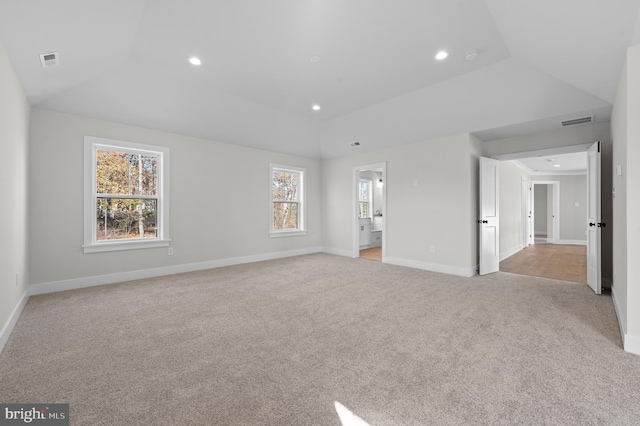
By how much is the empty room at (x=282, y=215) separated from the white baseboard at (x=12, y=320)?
4 centimetres

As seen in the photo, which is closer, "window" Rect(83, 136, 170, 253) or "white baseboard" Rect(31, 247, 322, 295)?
"white baseboard" Rect(31, 247, 322, 295)

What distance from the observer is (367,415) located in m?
1.52

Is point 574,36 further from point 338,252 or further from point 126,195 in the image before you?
point 126,195

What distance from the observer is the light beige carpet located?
1.58 meters

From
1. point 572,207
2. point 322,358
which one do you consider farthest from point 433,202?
point 572,207

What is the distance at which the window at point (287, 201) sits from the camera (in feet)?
21.4

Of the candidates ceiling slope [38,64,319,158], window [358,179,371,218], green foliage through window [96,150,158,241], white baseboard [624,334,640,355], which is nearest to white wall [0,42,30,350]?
→ ceiling slope [38,64,319,158]

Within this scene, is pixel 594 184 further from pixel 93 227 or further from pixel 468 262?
pixel 93 227

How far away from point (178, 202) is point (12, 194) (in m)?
2.28

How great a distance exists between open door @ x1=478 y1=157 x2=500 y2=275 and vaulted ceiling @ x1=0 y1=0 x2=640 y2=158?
63 centimetres

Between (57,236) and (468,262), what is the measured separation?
621cm

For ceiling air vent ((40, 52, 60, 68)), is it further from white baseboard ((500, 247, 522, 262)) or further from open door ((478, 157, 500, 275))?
white baseboard ((500, 247, 522, 262))

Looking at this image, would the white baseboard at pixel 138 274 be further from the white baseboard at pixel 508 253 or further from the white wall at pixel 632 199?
the white wall at pixel 632 199
